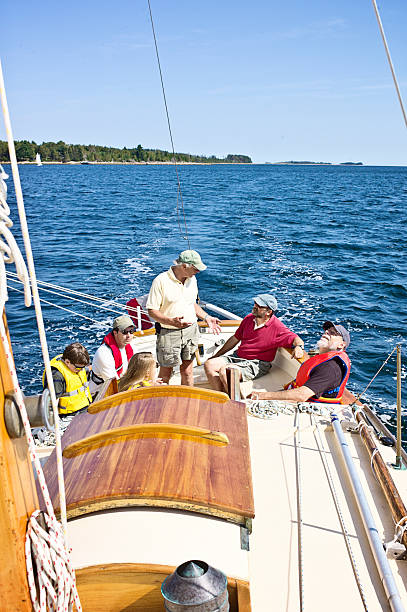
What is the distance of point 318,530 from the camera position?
7.60 feet

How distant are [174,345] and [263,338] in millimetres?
796

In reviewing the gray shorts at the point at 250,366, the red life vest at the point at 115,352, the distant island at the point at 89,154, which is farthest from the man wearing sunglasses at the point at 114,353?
the distant island at the point at 89,154

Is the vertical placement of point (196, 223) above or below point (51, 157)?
below

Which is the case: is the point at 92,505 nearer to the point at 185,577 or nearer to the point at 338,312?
the point at 185,577

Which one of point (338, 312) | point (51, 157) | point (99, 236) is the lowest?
point (338, 312)

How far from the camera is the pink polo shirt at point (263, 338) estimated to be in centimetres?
455

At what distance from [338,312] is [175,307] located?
7061 mm

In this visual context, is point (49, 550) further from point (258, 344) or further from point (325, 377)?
point (258, 344)

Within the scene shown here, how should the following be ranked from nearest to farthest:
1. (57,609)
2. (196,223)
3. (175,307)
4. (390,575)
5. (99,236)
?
(57,609) < (390,575) < (175,307) < (99,236) < (196,223)

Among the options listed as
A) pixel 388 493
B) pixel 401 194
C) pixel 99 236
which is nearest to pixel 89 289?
pixel 99 236

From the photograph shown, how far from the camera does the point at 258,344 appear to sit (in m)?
4.62

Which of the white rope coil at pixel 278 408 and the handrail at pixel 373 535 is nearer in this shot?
the handrail at pixel 373 535

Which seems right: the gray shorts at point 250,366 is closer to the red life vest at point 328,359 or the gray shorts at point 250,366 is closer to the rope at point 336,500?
the red life vest at point 328,359

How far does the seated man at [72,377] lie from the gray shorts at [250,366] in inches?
48.4
